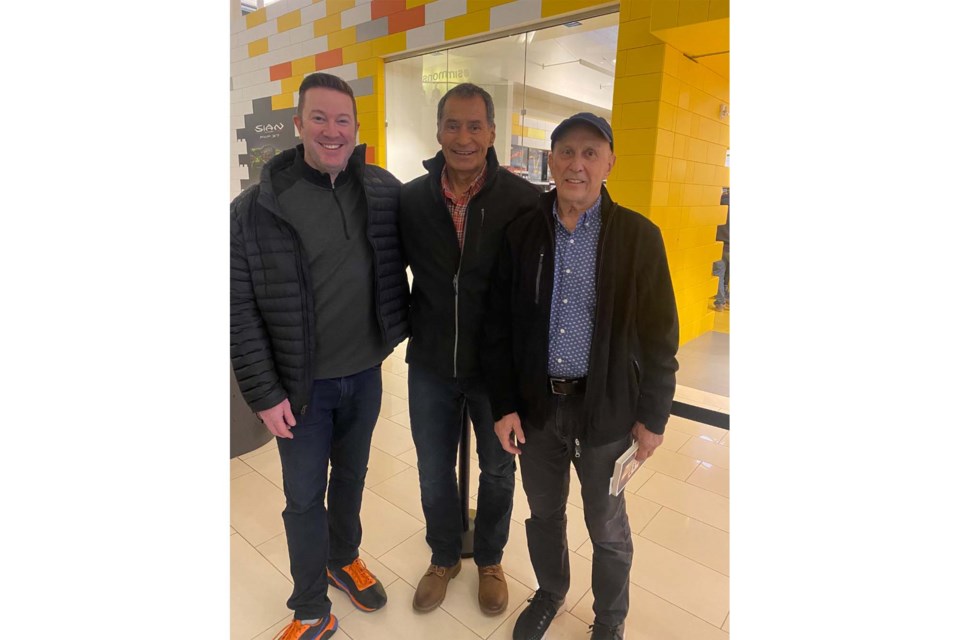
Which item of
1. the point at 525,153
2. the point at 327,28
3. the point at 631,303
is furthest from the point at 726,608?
the point at 327,28

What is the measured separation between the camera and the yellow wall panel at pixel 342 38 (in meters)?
4.58

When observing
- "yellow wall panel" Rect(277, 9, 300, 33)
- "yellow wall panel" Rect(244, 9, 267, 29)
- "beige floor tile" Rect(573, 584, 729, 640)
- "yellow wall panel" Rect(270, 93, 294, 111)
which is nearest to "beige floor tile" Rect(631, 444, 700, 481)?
"beige floor tile" Rect(573, 584, 729, 640)

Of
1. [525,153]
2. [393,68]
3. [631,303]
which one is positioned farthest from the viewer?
[393,68]

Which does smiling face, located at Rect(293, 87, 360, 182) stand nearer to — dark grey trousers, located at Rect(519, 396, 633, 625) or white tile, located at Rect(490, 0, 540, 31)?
dark grey trousers, located at Rect(519, 396, 633, 625)

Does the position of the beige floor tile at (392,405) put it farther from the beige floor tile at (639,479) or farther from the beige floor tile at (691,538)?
the beige floor tile at (691,538)

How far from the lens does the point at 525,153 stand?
4.04 m

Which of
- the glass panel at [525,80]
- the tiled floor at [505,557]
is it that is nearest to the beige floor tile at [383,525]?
the tiled floor at [505,557]

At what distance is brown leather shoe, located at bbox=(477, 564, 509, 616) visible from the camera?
144 centimetres

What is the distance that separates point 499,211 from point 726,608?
1406 millimetres

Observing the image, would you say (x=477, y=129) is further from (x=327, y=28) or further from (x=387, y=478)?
(x=327, y=28)

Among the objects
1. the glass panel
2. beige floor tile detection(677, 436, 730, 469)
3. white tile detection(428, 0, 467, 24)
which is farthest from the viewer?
white tile detection(428, 0, 467, 24)

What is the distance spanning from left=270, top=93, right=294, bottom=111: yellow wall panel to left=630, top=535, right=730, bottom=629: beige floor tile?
5.30 m

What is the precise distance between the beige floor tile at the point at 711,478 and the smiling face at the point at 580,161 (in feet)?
5.39

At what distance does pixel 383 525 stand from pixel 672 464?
4.53 feet
